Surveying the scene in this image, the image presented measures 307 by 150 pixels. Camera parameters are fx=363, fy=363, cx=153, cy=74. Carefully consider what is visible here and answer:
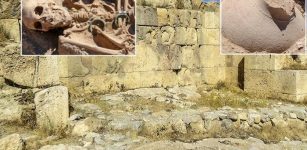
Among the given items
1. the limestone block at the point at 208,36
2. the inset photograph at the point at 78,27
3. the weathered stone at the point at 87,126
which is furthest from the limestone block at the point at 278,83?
the weathered stone at the point at 87,126

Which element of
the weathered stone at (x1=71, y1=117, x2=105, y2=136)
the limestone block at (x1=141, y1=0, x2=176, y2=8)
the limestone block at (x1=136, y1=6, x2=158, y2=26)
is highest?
the limestone block at (x1=141, y1=0, x2=176, y2=8)

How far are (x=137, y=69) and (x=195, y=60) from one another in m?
1.75

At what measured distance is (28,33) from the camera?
5562mm

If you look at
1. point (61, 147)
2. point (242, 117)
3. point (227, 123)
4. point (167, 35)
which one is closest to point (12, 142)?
point (61, 147)

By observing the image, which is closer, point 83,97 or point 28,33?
point 28,33

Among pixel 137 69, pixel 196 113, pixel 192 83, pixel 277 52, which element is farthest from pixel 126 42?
pixel 277 52

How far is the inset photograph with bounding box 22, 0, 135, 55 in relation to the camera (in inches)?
218

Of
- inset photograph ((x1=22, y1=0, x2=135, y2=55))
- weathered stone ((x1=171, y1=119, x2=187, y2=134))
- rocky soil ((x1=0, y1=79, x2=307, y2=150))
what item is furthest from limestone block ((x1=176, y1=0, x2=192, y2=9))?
weathered stone ((x1=171, y1=119, x2=187, y2=134))

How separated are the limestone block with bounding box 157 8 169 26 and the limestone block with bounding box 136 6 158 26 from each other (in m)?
0.10

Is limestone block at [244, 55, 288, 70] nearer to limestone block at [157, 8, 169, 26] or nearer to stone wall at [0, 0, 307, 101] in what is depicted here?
stone wall at [0, 0, 307, 101]

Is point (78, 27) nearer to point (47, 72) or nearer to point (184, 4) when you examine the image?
point (47, 72)

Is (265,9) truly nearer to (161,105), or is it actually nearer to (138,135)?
(161,105)

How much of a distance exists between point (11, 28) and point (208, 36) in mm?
4958

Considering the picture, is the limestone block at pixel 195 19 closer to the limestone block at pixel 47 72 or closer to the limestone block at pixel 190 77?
the limestone block at pixel 190 77
